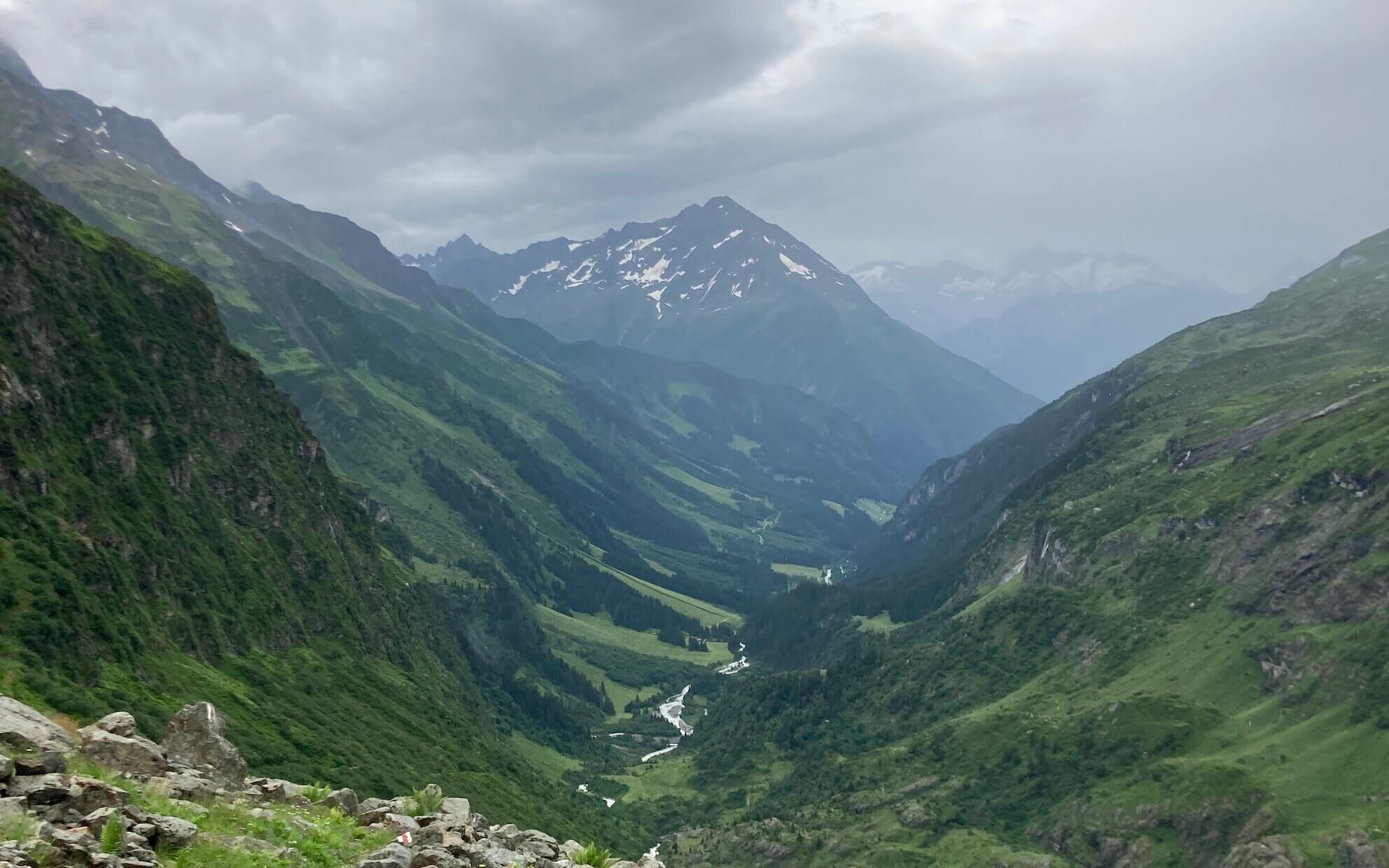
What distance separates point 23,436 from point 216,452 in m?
63.0

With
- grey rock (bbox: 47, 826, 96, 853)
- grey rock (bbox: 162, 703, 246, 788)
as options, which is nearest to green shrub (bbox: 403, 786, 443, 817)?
→ grey rock (bbox: 162, 703, 246, 788)

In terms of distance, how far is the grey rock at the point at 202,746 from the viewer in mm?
51562

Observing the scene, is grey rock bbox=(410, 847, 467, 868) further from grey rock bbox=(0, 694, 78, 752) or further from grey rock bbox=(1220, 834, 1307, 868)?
grey rock bbox=(1220, 834, 1307, 868)

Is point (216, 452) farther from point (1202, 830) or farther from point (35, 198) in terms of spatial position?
point (1202, 830)

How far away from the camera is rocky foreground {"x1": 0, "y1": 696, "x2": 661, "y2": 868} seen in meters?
31.0

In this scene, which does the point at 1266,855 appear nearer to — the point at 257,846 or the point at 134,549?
the point at 257,846

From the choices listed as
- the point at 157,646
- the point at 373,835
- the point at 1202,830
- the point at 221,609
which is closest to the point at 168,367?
the point at 221,609

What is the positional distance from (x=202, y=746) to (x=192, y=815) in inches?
617

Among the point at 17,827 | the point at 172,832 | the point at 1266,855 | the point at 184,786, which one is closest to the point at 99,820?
the point at 172,832

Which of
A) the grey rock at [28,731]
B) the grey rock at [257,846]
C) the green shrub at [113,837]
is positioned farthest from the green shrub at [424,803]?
the green shrub at [113,837]

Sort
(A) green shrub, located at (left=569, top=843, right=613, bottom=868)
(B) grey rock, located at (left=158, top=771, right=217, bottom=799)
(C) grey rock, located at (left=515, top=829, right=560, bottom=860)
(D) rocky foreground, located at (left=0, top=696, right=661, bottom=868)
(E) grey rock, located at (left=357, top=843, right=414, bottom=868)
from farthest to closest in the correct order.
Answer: (C) grey rock, located at (left=515, top=829, right=560, bottom=860)
(A) green shrub, located at (left=569, top=843, right=613, bottom=868)
(B) grey rock, located at (left=158, top=771, right=217, bottom=799)
(E) grey rock, located at (left=357, top=843, right=414, bottom=868)
(D) rocky foreground, located at (left=0, top=696, right=661, bottom=868)

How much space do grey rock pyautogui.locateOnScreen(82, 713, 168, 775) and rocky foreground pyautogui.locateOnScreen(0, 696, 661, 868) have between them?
55mm

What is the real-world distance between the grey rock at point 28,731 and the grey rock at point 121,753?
2.64 ft

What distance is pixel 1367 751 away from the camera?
543 feet
